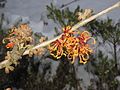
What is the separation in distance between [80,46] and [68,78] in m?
4.79

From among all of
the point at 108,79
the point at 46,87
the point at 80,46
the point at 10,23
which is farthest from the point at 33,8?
the point at 80,46

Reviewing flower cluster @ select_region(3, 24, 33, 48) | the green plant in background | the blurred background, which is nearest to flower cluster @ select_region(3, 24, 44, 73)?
flower cluster @ select_region(3, 24, 33, 48)

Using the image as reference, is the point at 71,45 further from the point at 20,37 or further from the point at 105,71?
the point at 105,71

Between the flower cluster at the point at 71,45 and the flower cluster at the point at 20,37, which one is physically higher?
the flower cluster at the point at 20,37

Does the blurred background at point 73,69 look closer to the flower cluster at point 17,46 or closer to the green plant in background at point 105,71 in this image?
the green plant in background at point 105,71

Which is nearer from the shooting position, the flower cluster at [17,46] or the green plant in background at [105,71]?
the flower cluster at [17,46]

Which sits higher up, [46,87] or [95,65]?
[95,65]

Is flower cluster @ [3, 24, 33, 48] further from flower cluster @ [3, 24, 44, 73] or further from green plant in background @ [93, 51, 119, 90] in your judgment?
green plant in background @ [93, 51, 119, 90]

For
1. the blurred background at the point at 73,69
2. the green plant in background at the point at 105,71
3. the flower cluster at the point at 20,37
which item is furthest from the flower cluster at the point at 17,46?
the green plant in background at the point at 105,71

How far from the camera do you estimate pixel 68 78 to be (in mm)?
5395

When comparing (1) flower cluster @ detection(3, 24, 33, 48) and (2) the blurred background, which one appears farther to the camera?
(2) the blurred background

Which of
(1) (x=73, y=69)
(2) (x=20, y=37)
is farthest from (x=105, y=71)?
(2) (x=20, y=37)

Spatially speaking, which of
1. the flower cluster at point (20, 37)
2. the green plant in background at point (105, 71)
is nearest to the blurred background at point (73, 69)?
the green plant in background at point (105, 71)

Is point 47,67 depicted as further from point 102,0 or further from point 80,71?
point 102,0
